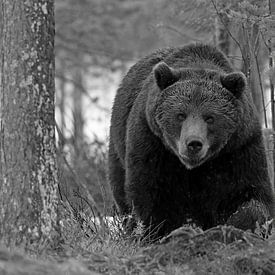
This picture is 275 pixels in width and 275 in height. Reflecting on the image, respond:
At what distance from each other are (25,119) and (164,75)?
1828mm

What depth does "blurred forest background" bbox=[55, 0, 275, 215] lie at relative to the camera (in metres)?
8.98

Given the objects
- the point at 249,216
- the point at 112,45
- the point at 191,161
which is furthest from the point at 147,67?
the point at 112,45

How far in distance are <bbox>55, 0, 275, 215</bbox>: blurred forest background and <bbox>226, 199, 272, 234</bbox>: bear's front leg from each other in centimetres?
130

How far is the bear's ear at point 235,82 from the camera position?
22.0 feet

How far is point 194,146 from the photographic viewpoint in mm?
6328

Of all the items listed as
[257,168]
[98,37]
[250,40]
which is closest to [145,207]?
[257,168]

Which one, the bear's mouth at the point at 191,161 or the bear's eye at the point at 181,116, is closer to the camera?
the bear's mouth at the point at 191,161

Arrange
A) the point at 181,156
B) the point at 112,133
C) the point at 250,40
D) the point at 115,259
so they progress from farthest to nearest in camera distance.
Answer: the point at 250,40 < the point at 112,133 < the point at 181,156 < the point at 115,259

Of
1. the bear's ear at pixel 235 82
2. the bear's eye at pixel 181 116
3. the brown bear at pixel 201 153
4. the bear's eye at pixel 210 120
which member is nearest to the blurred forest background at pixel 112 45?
the bear's ear at pixel 235 82

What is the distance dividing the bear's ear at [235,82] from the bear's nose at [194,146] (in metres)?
0.74

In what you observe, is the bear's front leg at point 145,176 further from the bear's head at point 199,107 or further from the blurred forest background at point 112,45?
the blurred forest background at point 112,45

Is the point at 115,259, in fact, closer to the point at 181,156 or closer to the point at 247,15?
the point at 181,156

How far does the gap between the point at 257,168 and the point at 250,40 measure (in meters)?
2.57

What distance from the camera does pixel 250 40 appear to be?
911 centimetres
